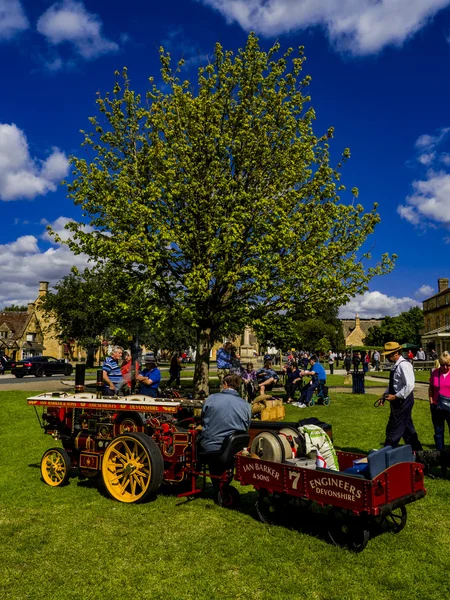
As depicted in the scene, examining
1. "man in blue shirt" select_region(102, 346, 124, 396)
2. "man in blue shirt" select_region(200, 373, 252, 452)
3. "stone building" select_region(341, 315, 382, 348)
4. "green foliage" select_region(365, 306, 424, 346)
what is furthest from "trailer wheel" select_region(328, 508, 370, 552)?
"stone building" select_region(341, 315, 382, 348)

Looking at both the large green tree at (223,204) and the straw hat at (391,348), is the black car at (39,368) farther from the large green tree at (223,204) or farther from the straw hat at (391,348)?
the straw hat at (391,348)

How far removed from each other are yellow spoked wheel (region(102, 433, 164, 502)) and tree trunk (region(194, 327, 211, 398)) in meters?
10.1

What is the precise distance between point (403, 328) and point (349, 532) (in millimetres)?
95779

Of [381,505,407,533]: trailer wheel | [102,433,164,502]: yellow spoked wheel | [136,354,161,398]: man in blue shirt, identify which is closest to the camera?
[381,505,407,533]: trailer wheel

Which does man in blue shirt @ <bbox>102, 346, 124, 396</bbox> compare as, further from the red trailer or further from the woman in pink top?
the woman in pink top

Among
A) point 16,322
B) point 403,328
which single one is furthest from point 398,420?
point 403,328

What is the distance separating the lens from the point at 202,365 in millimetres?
18219

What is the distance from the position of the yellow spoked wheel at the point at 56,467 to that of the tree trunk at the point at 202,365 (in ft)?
30.7

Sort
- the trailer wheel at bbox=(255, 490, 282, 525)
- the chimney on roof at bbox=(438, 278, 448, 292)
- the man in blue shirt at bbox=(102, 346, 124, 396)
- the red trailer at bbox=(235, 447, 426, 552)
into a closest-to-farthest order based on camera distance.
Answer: the red trailer at bbox=(235, 447, 426, 552) < the trailer wheel at bbox=(255, 490, 282, 525) < the man in blue shirt at bbox=(102, 346, 124, 396) < the chimney on roof at bbox=(438, 278, 448, 292)

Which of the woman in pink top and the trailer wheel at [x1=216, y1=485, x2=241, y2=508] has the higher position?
the woman in pink top

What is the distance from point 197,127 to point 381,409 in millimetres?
11105

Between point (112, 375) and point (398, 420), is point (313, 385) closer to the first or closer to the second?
point (112, 375)

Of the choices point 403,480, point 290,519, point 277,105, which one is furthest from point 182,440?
point 277,105

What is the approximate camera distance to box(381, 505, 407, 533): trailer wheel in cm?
568
